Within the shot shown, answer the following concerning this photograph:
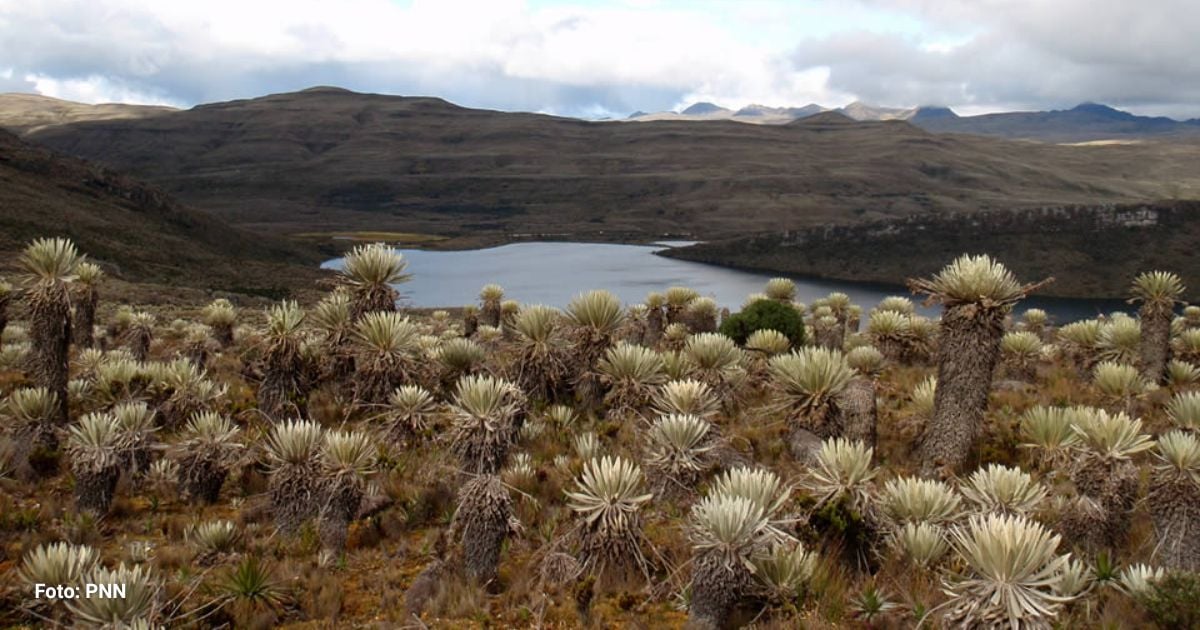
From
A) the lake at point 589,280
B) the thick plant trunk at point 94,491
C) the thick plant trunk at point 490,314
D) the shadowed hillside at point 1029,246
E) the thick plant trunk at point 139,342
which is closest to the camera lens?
the thick plant trunk at point 94,491

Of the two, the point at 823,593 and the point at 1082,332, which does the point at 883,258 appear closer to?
the point at 1082,332

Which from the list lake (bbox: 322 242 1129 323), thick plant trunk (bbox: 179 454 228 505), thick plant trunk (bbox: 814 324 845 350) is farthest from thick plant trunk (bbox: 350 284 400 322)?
lake (bbox: 322 242 1129 323)

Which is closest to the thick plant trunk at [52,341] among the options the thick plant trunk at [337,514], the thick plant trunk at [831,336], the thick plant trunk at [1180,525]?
the thick plant trunk at [337,514]

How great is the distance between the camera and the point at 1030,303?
62875 mm

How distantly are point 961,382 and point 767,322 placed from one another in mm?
8339

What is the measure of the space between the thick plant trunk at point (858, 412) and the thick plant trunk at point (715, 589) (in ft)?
10.8

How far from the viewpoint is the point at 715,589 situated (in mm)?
4668

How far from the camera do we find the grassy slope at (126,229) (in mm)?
51406

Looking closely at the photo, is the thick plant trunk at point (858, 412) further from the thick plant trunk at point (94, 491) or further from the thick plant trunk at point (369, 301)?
the thick plant trunk at point (94, 491)

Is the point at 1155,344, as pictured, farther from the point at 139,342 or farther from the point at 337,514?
the point at 139,342

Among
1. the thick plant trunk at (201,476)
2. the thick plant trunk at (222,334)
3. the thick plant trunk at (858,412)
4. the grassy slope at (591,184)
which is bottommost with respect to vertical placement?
the thick plant trunk at (222,334)

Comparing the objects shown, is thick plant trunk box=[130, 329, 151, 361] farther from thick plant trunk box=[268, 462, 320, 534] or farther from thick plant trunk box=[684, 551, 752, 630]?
thick plant trunk box=[684, 551, 752, 630]

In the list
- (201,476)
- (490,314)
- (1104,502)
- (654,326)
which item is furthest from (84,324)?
(1104,502)

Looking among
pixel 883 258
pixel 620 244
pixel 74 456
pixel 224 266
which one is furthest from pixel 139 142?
pixel 74 456
